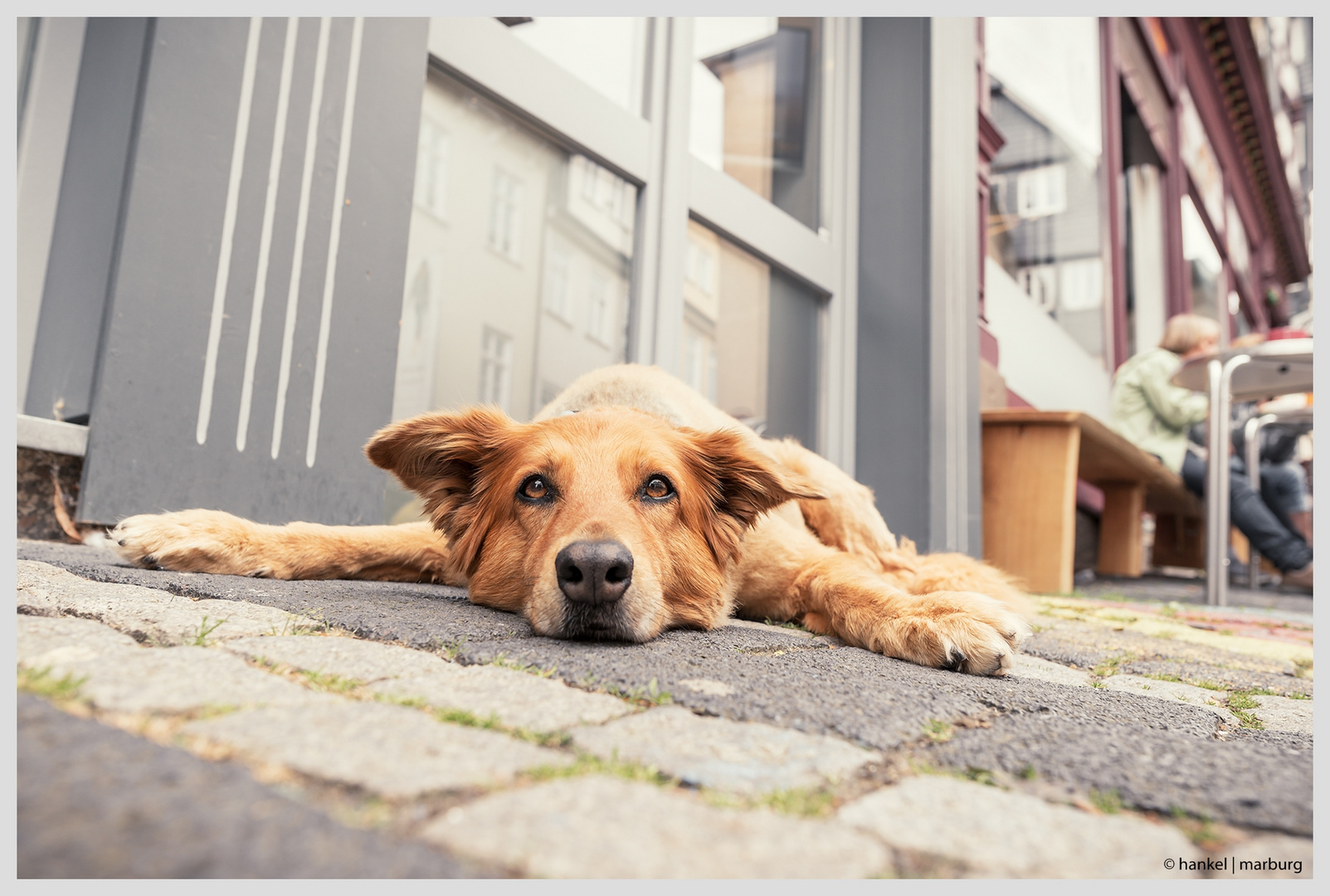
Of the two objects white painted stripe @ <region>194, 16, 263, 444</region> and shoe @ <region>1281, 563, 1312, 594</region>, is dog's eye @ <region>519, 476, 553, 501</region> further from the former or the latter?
shoe @ <region>1281, 563, 1312, 594</region>

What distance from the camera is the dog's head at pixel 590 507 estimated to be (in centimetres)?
177

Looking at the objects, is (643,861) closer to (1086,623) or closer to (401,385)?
(401,385)

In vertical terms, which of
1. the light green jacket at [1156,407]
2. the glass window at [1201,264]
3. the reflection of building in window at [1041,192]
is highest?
the glass window at [1201,264]

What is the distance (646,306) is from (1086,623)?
2769mm

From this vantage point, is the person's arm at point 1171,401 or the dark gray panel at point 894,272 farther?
the person's arm at point 1171,401

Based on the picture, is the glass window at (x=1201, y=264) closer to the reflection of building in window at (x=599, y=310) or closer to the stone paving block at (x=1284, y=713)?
the reflection of building in window at (x=599, y=310)

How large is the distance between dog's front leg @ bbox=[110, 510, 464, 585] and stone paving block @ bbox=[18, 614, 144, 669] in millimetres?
Answer: 965

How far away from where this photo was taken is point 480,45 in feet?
12.3

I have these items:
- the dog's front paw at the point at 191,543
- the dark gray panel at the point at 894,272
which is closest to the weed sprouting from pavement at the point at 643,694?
the dog's front paw at the point at 191,543

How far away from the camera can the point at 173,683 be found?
3.19 ft

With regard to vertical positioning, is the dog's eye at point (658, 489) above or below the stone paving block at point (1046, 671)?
above

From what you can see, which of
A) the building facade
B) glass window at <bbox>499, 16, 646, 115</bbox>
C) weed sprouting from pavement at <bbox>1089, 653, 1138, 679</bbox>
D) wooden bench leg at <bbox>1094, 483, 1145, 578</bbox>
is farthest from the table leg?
glass window at <bbox>499, 16, 646, 115</bbox>

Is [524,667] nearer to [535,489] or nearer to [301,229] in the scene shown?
[535,489]

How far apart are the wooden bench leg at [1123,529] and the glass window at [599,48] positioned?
6.57 m
